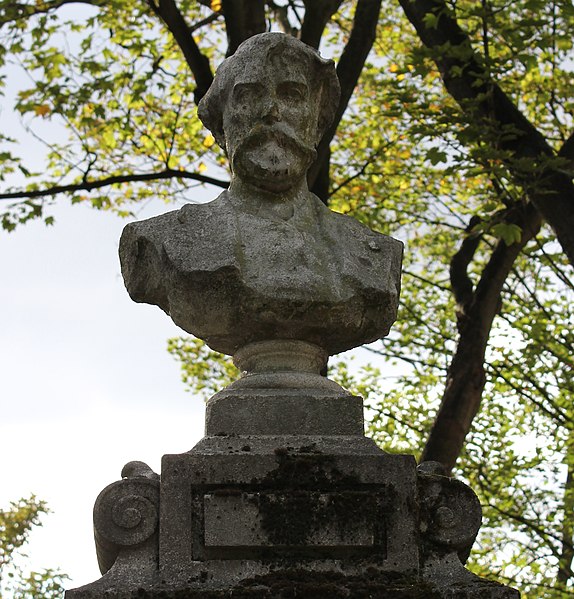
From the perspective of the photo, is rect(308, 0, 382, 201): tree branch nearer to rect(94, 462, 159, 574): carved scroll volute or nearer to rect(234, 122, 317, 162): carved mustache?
rect(234, 122, 317, 162): carved mustache

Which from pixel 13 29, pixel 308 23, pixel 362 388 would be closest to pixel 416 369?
pixel 362 388

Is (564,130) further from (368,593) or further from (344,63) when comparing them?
(368,593)

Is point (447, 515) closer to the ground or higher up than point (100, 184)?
closer to the ground

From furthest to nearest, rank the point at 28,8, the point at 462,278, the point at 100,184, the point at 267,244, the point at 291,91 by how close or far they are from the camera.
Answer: the point at 462,278, the point at 28,8, the point at 100,184, the point at 291,91, the point at 267,244

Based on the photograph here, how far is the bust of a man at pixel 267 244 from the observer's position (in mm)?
5168

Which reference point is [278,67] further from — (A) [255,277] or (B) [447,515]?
(B) [447,515]

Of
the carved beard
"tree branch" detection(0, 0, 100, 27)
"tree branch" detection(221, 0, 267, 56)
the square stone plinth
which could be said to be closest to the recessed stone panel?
the square stone plinth

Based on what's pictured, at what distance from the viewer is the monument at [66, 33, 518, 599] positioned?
464cm

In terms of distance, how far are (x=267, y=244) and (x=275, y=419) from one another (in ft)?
2.66

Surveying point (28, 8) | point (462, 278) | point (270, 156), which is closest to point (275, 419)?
point (270, 156)

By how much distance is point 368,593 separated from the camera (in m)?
4.57

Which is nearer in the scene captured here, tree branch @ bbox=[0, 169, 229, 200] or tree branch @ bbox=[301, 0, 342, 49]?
tree branch @ bbox=[301, 0, 342, 49]

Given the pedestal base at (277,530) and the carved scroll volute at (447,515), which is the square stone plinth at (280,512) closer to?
the pedestal base at (277,530)

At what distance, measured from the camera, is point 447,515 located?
491cm
